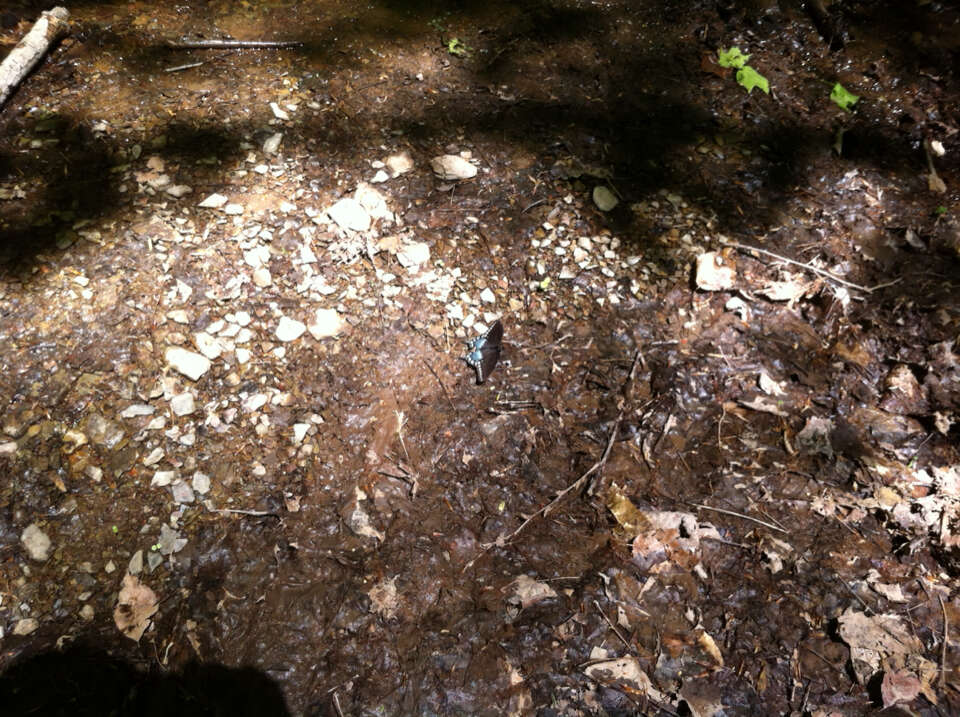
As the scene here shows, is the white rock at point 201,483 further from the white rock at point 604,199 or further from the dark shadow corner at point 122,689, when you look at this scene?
the white rock at point 604,199

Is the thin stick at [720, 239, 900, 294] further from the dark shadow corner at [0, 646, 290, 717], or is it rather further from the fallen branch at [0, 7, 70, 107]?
the fallen branch at [0, 7, 70, 107]

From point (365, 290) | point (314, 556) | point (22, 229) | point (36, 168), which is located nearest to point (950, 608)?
point (314, 556)

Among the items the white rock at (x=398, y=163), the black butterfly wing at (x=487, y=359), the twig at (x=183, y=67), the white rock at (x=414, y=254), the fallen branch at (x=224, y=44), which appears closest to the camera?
the black butterfly wing at (x=487, y=359)

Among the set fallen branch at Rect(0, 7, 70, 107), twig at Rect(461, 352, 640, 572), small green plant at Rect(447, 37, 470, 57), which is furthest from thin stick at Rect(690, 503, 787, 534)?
fallen branch at Rect(0, 7, 70, 107)

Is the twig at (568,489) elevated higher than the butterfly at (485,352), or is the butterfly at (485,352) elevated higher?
the butterfly at (485,352)

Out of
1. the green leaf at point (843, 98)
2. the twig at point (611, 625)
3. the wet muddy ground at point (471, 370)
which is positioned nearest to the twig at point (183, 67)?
the wet muddy ground at point (471, 370)

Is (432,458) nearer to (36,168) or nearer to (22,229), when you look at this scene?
(22,229)

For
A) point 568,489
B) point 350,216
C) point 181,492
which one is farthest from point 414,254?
point 181,492
